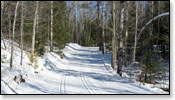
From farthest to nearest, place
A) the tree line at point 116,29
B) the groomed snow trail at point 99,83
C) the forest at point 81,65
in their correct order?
the tree line at point 116,29
the forest at point 81,65
the groomed snow trail at point 99,83

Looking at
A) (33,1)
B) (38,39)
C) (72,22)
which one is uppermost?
(72,22)

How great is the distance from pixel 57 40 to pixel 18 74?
425 inches

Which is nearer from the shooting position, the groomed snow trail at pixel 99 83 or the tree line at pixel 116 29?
the groomed snow trail at pixel 99 83

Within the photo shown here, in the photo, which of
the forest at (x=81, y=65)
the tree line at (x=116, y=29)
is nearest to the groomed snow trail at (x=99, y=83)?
the forest at (x=81, y=65)

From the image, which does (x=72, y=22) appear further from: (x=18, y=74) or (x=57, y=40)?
(x=18, y=74)

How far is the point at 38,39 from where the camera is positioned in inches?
559

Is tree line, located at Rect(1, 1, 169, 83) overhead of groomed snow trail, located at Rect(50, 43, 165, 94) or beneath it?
overhead

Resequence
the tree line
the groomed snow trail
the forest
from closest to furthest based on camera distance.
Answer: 1. the groomed snow trail
2. the forest
3. the tree line

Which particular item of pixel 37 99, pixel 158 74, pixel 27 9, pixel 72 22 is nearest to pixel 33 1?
pixel 27 9

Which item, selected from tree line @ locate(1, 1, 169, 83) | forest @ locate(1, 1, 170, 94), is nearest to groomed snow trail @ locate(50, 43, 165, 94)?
forest @ locate(1, 1, 170, 94)

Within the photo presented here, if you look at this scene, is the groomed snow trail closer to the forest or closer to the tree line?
the forest

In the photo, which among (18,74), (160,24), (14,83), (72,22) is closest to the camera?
(14,83)

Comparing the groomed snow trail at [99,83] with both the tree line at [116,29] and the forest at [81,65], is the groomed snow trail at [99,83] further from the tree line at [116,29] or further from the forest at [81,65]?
the tree line at [116,29]

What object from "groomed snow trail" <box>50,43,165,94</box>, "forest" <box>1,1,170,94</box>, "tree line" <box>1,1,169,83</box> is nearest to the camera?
"groomed snow trail" <box>50,43,165,94</box>
